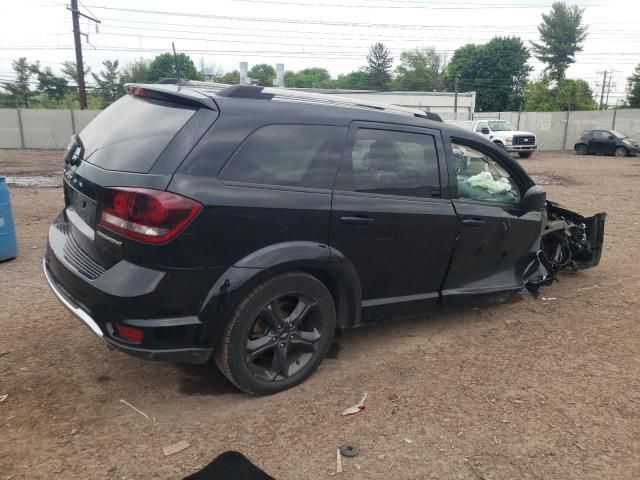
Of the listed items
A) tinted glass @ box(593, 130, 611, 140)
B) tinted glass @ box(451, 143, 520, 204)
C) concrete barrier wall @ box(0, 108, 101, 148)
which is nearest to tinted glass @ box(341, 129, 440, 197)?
tinted glass @ box(451, 143, 520, 204)

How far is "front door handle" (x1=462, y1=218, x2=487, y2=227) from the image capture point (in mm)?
3879

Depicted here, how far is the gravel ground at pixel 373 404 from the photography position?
2.58m

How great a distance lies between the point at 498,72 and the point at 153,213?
7555cm

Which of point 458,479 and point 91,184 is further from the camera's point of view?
point 91,184

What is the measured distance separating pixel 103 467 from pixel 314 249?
5.12 ft

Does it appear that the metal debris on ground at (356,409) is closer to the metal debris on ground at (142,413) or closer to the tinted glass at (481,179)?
the metal debris on ground at (142,413)

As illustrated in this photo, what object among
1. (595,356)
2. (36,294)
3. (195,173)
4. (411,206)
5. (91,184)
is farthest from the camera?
(36,294)

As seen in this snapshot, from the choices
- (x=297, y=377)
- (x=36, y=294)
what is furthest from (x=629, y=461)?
(x=36, y=294)

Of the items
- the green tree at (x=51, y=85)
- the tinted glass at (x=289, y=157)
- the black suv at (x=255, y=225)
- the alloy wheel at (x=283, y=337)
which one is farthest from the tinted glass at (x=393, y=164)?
the green tree at (x=51, y=85)

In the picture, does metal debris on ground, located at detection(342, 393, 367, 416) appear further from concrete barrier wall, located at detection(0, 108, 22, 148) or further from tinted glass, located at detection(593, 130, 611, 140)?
tinted glass, located at detection(593, 130, 611, 140)

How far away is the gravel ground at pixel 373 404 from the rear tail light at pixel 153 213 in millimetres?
1078

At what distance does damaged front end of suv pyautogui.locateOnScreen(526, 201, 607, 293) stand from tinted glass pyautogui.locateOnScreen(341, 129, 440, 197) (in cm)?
216

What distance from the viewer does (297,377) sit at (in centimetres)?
325

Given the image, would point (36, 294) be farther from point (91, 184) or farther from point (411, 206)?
point (411, 206)
